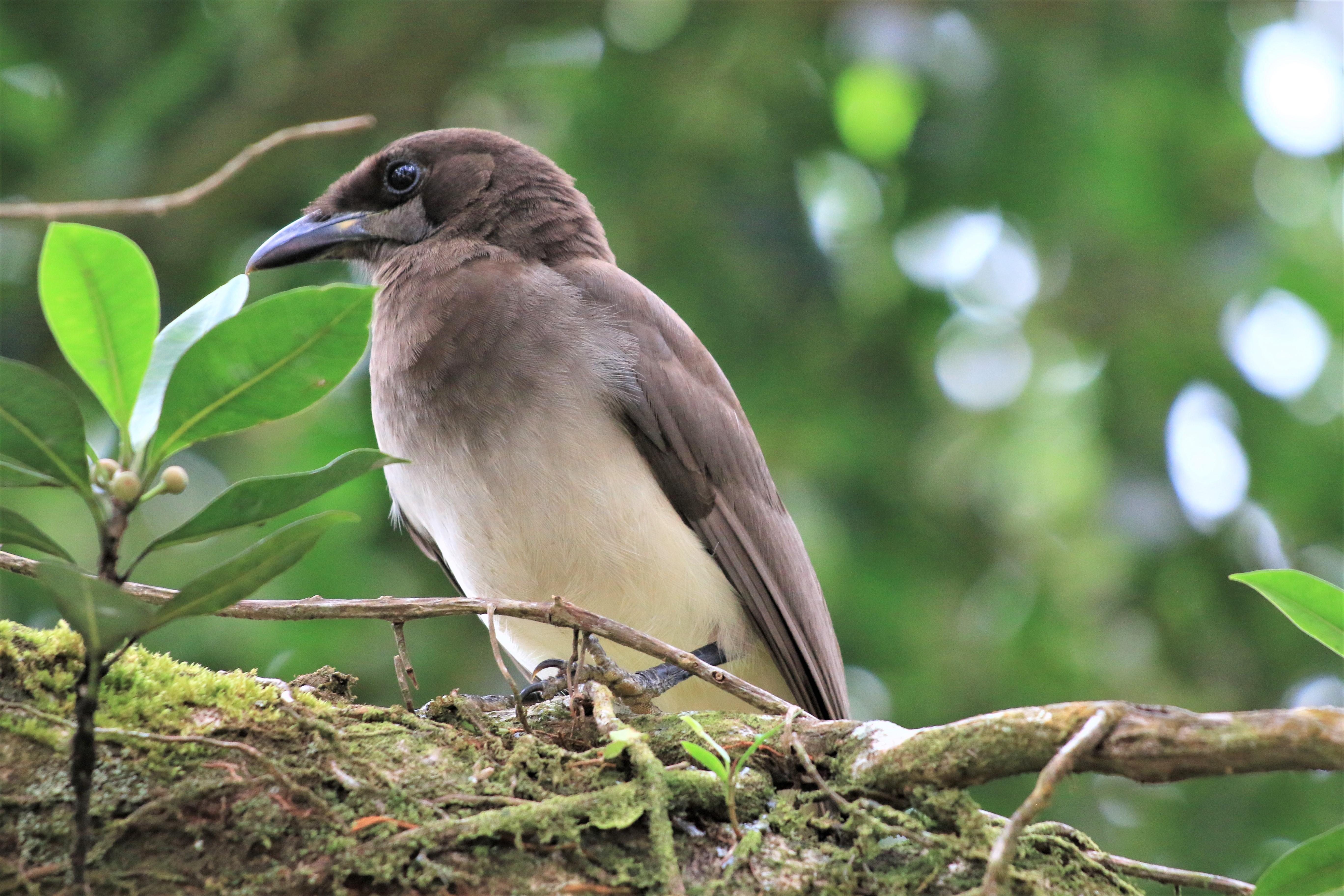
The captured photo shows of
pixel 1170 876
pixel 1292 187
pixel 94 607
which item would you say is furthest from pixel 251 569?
pixel 1292 187

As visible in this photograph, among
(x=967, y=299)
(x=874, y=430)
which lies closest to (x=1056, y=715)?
(x=874, y=430)

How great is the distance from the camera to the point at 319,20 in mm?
6914

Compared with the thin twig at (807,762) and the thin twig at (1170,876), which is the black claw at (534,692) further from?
the thin twig at (1170,876)

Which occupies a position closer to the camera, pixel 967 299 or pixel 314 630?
pixel 314 630

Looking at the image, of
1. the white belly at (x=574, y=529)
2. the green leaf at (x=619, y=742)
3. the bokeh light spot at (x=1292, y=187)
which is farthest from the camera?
the bokeh light spot at (x=1292, y=187)

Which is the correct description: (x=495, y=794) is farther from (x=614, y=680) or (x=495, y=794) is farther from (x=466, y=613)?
(x=614, y=680)

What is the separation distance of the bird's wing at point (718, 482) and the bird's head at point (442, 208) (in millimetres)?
295

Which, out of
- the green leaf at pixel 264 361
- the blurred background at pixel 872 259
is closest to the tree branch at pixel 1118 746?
the green leaf at pixel 264 361

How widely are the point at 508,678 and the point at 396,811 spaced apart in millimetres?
321

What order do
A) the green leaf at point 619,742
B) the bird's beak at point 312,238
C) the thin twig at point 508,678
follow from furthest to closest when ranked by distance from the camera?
the bird's beak at point 312,238 < the thin twig at point 508,678 < the green leaf at point 619,742

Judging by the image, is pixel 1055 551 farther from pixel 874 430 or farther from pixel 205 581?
pixel 205 581

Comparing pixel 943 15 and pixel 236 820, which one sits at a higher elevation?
pixel 943 15

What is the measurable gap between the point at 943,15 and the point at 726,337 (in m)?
2.20

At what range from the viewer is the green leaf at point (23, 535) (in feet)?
5.16
